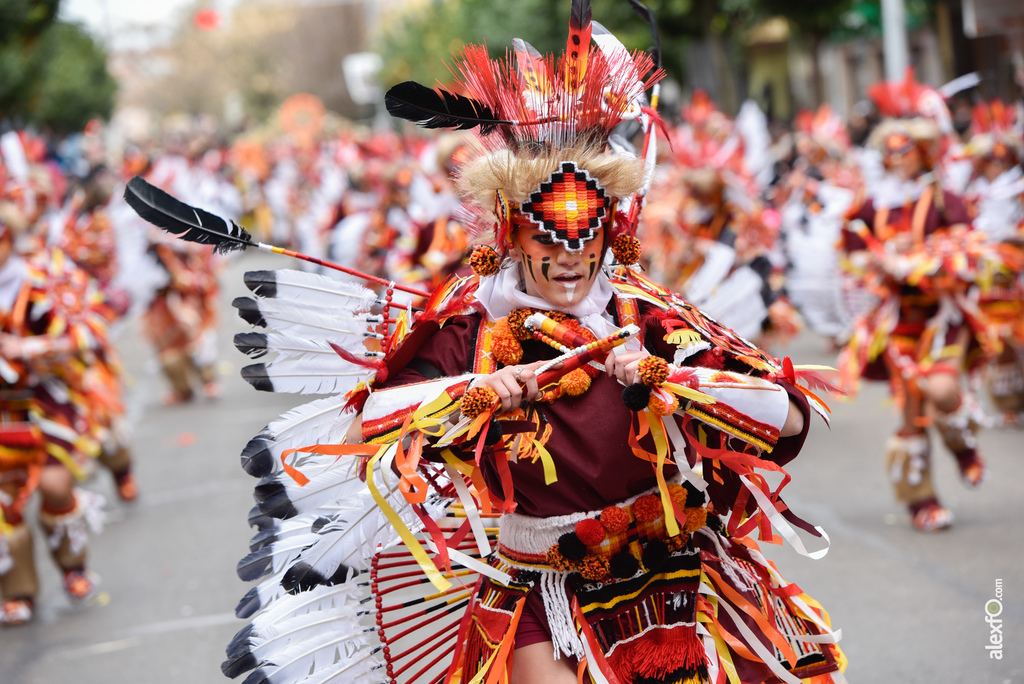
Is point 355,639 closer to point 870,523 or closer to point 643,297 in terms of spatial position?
point 643,297

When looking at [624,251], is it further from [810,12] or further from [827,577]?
[810,12]

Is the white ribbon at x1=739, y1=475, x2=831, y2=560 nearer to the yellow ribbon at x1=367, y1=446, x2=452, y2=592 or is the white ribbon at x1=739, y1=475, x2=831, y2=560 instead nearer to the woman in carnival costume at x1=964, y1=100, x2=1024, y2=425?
the yellow ribbon at x1=367, y1=446, x2=452, y2=592

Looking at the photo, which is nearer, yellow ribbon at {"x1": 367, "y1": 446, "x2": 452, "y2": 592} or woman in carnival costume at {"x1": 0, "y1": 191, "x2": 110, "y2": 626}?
yellow ribbon at {"x1": 367, "y1": 446, "x2": 452, "y2": 592}

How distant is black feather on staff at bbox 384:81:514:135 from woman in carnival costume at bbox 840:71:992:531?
3944 millimetres

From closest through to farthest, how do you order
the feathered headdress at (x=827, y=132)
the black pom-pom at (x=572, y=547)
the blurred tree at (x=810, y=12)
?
the black pom-pom at (x=572, y=547)
the feathered headdress at (x=827, y=132)
the blurred tree at (x=810, y=12)

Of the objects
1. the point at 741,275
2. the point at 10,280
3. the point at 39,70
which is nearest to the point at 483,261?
the point at 741,275

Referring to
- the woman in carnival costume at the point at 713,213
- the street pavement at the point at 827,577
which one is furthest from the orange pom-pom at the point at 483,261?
the woman in carnival costume at the point at 713,213

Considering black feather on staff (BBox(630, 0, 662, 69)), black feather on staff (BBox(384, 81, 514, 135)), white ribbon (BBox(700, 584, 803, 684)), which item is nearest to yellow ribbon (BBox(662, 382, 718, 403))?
white ribbon (BBox(700, 584, 803, 684))

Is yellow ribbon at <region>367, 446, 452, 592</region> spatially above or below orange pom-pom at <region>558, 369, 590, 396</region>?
below

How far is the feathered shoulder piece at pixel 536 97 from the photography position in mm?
2660

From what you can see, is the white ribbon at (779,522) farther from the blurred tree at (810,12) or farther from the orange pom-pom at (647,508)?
the blurred tree at (810,12)

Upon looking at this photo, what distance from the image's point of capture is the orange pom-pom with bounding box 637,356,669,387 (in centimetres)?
248

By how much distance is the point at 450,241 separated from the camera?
7293 mm

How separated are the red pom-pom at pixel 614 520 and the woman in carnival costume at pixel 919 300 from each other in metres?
3.63
